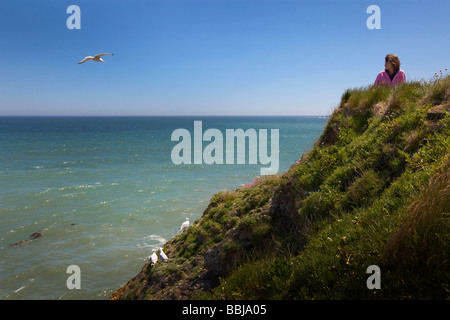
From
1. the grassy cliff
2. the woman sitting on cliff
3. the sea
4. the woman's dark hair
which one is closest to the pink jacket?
the woman sitting on cliff

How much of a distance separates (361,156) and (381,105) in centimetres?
248

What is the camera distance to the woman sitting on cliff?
9148 mm

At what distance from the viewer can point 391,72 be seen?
9.34 metres

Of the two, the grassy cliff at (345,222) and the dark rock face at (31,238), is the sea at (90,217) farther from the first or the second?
the grassy cliff at (345,222)

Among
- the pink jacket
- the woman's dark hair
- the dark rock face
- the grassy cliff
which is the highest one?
the woman's dark hair

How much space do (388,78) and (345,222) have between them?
22.4 ft

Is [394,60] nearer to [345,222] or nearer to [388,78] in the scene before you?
[388,78]

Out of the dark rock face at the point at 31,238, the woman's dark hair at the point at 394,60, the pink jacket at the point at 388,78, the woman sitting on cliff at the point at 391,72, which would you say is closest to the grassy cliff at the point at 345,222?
the pink jacket at the point at 388,78

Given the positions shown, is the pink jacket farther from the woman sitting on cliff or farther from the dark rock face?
the dark rock face

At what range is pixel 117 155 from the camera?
50.5 m

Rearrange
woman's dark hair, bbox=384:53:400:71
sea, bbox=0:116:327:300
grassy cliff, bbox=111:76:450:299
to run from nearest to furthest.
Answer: grassy cliff, bbox=111:76:450:299, woman's dark hair, bbox=384:53:400:71, sea, bbox=0:116:327:300

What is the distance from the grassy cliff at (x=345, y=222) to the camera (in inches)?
138
